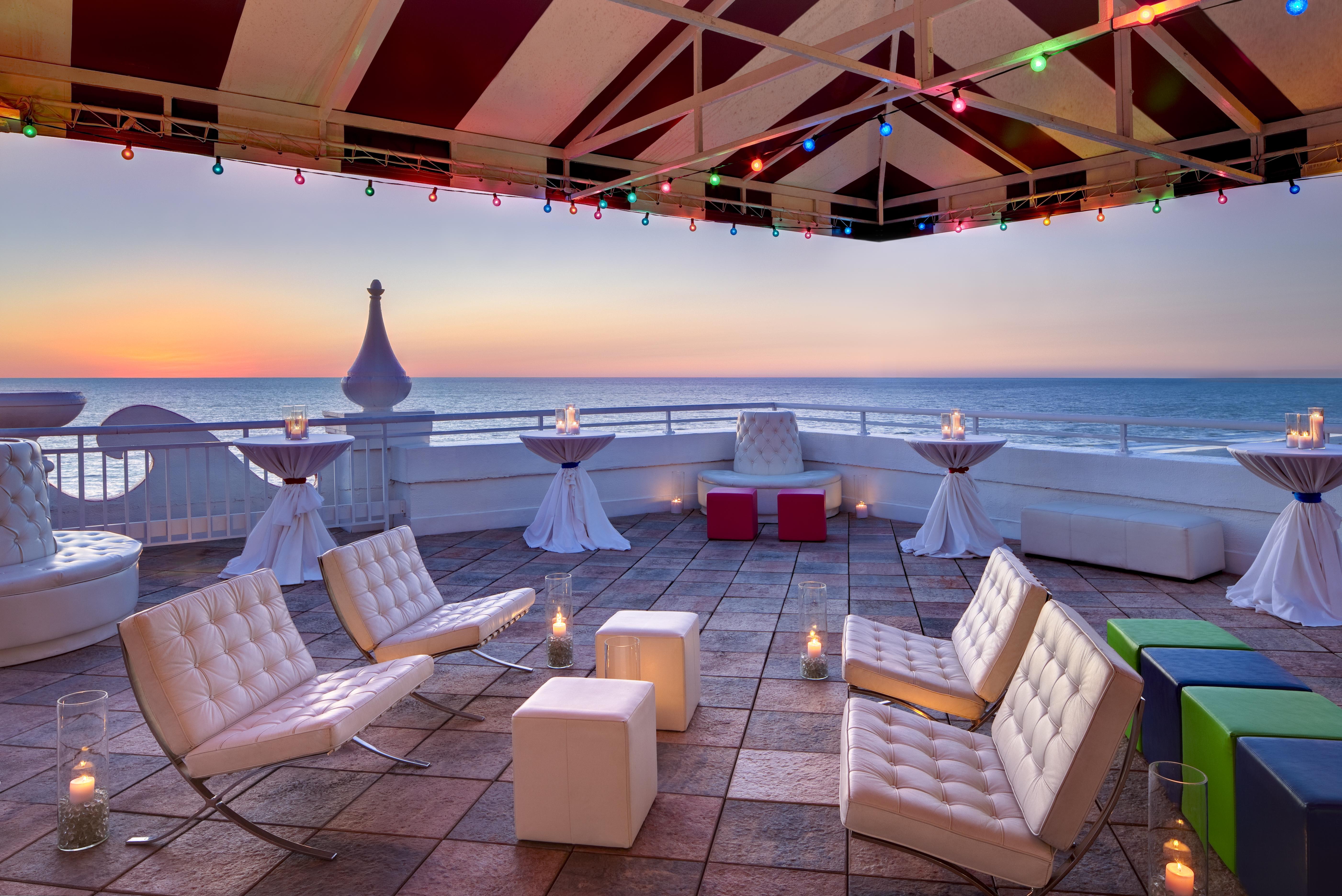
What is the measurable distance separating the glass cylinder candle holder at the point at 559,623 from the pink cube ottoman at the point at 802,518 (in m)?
3.34

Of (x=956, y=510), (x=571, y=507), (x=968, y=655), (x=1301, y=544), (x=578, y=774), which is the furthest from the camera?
(x=571, y=507)

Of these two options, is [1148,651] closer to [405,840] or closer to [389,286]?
[405,840]

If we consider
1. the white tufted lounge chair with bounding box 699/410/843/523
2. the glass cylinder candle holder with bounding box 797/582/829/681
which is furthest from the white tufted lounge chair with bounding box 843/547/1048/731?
the white tufted lounge chair with bounding box 699/410/843/523

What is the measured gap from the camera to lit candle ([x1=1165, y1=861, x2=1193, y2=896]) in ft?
5.07

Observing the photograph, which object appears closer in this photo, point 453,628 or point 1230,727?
point 1230,727

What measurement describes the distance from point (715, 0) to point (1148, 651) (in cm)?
404

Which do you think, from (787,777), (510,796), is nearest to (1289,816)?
(787,777)

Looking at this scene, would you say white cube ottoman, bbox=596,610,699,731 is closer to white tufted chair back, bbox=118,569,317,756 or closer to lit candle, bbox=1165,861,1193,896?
white tufted chair back, bbox=118,569,317,756

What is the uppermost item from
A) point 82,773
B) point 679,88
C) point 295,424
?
point 679,88

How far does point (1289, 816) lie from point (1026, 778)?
1.77 ft

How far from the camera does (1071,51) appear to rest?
535cm

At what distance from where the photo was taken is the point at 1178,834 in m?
1.56

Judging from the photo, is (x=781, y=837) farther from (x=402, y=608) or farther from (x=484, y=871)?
(x=402, y=608)

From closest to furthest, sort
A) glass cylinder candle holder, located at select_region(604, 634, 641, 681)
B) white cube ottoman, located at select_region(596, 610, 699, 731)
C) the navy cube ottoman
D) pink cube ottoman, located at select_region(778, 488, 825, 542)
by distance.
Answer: the navy cube ottoman, glass cylinder candle holder, located at select_region(604, 634, 641, 681), white cube ottoman, located at select_region(596, 610, 699, 731), pink cube ottoman, located at select_region(778, 488, 825, 542)
